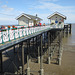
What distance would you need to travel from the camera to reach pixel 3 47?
6.59 meters

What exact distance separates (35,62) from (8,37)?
8.24 m

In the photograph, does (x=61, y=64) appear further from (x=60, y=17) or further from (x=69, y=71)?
(x=60, y=17)

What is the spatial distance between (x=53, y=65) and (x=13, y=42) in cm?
796

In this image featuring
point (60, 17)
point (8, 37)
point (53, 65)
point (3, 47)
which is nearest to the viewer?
point (3, 47)

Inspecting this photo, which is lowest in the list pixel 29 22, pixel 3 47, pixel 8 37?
pixel 3 47

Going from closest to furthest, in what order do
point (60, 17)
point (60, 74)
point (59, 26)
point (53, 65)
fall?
point (60, 74), point (53, 65), point (59, 26), point (60, 17)

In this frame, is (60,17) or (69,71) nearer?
(69,71)

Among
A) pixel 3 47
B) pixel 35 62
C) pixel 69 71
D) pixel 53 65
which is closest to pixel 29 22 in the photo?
pixel 35 62

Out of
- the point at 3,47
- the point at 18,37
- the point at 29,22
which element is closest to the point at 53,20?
the point at 29,22

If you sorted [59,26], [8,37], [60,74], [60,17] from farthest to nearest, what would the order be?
[60,17] < [59,26] < [60,74] < [8,37]

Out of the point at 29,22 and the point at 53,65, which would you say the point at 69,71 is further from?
the point at 29,22

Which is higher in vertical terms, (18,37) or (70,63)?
(18,37)

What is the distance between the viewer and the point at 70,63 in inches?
582

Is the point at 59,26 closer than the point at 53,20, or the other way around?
the point at 59,26
